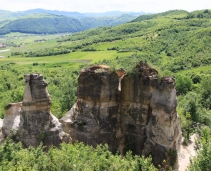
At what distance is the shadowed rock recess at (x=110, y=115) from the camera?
33688 mm

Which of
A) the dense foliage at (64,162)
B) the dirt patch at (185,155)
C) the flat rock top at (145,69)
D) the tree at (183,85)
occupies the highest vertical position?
the flat rock top at (145,69)

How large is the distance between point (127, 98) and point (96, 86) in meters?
4.96

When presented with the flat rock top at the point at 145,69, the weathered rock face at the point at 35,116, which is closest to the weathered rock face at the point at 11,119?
the weathered rock face at the point at 35,116

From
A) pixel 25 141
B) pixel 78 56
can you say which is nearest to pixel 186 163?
pixel 25 141

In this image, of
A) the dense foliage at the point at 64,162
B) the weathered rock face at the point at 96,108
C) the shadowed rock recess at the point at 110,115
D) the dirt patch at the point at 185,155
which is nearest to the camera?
the dense foliage at the point at 64,162

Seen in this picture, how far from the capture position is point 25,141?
111ft

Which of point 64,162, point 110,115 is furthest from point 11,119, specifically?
point 64,162

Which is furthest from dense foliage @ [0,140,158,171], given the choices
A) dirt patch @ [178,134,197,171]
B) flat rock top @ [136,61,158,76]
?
flat rock top @ [136,61,158,76]

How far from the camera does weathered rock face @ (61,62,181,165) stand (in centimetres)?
3425

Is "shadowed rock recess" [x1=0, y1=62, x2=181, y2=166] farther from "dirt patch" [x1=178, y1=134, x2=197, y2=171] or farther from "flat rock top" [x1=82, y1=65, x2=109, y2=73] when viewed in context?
"dirt patch" [x1=178, y1=134, x2=197, y2=171]

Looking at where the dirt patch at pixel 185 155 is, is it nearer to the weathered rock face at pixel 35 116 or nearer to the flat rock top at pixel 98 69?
the flat rock top at pixel 98 69

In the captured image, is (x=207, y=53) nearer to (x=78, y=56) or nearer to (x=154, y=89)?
(x=78, y=56)

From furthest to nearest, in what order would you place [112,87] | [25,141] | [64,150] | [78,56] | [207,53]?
[78,56], [207,53], [112,87], [25,141], [64,150]

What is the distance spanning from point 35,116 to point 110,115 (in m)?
10.7
